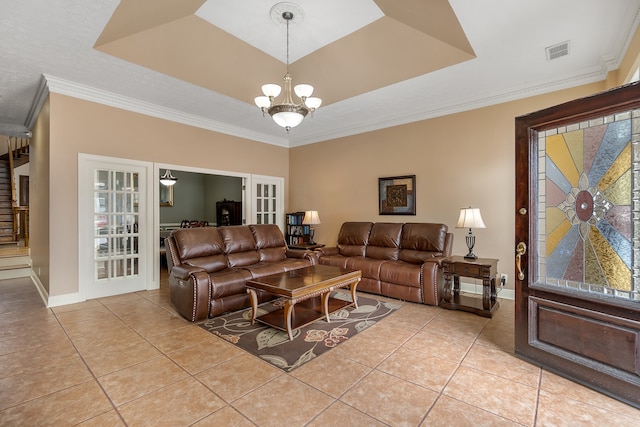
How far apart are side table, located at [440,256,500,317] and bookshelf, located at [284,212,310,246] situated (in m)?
3.19

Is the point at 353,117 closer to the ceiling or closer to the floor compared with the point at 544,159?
closer to the ceiling

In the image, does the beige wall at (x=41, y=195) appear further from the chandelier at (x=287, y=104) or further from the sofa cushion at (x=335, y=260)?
the sofa cushion at (x=335, y=260)

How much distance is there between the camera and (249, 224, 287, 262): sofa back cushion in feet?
15.5

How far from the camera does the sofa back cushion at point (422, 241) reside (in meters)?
4.32

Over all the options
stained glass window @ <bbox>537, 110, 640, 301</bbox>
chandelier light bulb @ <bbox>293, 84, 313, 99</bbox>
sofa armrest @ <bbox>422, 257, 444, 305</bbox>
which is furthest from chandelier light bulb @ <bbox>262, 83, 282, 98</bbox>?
sofa armrest @ <bbox>422, 257, 444, 305</bbox>

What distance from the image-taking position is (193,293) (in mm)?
3250

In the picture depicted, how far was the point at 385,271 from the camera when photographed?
4.24m

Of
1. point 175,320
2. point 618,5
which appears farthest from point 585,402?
point 175,320

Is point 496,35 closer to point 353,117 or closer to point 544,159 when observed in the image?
point 544,159

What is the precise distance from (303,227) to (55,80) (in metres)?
4.58

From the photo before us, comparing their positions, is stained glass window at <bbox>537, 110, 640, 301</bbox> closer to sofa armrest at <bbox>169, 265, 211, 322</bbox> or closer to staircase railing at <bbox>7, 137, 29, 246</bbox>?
sofa armrest at <bbox>169, 265, 211, 322</bbox>

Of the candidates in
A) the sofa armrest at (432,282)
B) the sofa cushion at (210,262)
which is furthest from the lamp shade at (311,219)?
the sofa armrest at (432,282)

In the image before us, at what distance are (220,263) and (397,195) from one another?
3184mm

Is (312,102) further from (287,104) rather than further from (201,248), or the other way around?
(201,248)
